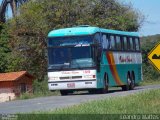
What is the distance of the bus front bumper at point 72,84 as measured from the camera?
27.1m

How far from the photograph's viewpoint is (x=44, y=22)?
46469mm

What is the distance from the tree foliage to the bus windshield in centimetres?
1843

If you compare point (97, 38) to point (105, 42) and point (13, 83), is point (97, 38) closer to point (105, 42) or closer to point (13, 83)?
point (105, 42)

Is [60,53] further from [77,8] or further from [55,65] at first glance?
[77,8]

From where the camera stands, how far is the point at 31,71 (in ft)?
162

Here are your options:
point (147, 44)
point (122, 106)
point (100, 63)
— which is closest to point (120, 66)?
point (100, 63)

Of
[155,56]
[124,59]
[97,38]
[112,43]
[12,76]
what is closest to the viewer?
[155,56]

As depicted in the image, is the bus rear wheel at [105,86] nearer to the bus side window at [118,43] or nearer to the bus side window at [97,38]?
the bus side window at [97,38]

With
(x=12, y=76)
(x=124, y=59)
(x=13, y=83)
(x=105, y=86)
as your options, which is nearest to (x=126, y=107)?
(x=105, y=86)

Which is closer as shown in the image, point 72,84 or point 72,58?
point 72,58

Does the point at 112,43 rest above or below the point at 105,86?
above

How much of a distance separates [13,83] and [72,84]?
2402 cm

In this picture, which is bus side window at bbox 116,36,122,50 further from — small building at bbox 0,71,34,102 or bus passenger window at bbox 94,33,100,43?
small building at bbox 0,71,34,102

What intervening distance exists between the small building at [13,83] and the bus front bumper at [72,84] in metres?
21.0
